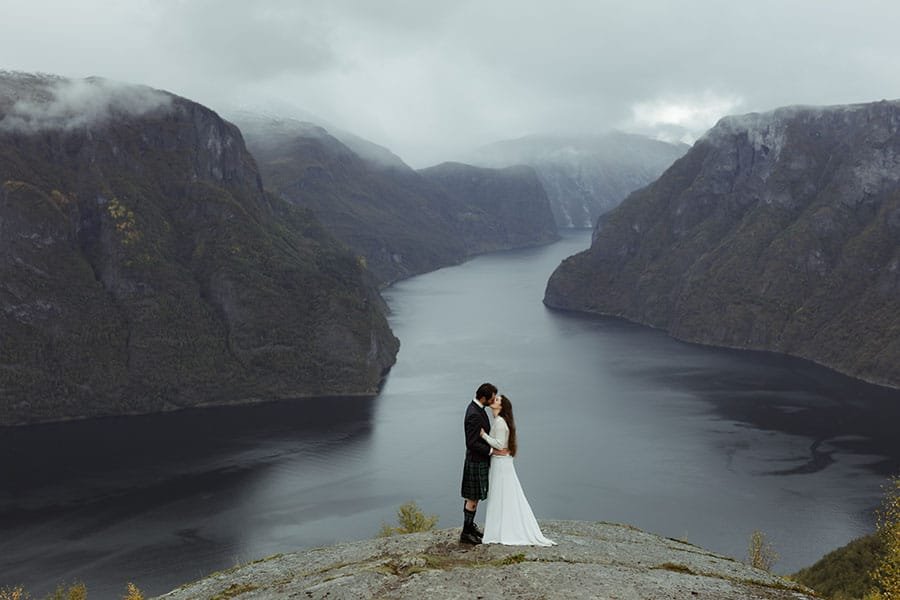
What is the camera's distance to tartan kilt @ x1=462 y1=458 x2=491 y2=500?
99.0 ft

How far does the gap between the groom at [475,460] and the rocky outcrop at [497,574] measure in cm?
112

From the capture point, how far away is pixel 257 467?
166 m

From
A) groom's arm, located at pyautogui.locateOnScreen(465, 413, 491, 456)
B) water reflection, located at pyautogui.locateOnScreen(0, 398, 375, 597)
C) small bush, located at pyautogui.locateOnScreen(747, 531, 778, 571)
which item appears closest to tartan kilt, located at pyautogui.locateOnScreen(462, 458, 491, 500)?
groom's arm, located at pyautogui.locateOnScreen(465, 413, 491, 456)

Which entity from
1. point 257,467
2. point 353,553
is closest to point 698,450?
point 257,467

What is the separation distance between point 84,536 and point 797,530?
396 feet

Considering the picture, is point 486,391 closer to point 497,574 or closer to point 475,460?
point 475,460

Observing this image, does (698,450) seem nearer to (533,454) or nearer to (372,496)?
(533,454)

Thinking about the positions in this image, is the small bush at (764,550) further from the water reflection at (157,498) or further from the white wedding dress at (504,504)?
the white wedding dress at (504,504)

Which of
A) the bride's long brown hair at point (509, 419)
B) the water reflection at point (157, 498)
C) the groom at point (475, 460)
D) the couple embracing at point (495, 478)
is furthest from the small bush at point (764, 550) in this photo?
the bride's long brown hair at point (509, 419)

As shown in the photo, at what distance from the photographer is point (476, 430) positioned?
29.3 meters

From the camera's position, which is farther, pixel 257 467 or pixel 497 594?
pixel 257 467

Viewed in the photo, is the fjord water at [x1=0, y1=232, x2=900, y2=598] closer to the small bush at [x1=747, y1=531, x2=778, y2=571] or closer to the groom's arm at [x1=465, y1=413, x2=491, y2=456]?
the small bush at [x1=747, y1=531, x2=778, y2=571]

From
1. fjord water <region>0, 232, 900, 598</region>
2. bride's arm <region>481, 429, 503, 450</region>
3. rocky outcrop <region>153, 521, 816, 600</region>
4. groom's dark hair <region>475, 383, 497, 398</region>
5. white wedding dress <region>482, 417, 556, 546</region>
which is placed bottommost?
fjord water <region>0, 232, 900, 598</region>

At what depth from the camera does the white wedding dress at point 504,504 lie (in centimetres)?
2947
